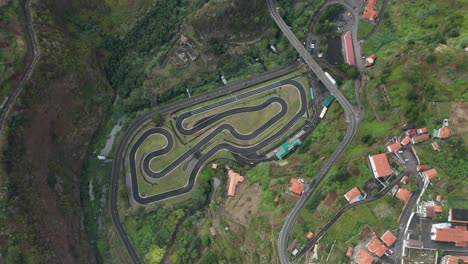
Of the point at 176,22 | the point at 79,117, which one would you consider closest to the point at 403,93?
the point at 176,22

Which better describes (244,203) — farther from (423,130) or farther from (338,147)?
(423,130)

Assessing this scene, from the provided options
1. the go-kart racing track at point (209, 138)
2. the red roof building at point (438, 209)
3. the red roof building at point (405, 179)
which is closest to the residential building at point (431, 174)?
the red roof building at point (405, 179)

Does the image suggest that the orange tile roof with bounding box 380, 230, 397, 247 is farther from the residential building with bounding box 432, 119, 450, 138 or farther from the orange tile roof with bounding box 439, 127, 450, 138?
the orange tile roof with bounding box 439, 127, 450, 138

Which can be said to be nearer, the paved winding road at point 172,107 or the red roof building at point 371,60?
the red roof building at point 371,60

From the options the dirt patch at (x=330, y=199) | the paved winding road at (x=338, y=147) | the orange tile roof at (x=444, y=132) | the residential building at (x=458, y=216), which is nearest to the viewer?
the residential building at (x=458, y=216)

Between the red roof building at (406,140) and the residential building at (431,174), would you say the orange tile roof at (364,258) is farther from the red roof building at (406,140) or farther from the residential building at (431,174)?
the red roof building at (406,140)

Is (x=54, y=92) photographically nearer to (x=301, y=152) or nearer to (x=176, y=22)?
(x=176, y=22)
